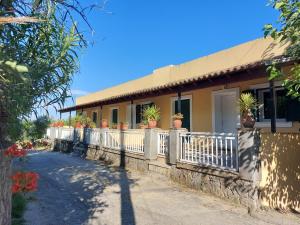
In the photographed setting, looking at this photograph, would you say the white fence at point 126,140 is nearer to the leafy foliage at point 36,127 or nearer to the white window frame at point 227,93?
the white window frame at point 227,93

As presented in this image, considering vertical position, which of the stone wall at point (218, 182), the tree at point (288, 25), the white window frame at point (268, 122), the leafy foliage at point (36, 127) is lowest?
the stone wall at point (218, 182)

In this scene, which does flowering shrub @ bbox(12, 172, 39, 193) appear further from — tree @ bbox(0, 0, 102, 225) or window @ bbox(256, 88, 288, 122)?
window @ bbox(256, 88, 288, 122)

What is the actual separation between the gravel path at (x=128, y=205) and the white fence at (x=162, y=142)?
3.42ft

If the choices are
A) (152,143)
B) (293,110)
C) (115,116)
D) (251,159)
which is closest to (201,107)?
(152,143)

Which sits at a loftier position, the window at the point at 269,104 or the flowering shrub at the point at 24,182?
the window at the point at 269,104

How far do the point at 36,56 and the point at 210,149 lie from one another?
6981mm

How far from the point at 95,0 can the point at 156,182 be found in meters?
8.28

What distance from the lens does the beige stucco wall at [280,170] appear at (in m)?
7.75

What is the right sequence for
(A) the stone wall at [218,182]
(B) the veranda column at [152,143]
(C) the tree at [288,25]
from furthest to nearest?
(B) the veranda column at [152,143] → (A) the stone wall at [218,182] → (C) the tree at [288,25]

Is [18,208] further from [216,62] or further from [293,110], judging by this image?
[216,62]

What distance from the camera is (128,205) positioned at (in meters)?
7.96

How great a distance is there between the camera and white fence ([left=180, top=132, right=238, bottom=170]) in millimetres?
8492

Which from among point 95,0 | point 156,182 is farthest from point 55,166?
point 95,0

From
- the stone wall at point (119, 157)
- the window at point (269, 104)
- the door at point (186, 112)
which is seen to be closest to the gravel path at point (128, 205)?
the stone wall at point (119, 157)
